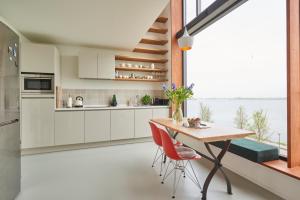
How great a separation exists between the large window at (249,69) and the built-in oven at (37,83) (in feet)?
10.6

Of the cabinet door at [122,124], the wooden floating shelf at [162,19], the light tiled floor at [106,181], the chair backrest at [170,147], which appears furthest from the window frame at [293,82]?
the wooden floating shelf at [162,19]

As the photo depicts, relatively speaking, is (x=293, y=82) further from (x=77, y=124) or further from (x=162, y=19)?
(x=162, y=19)

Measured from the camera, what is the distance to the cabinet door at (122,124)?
12.9ft

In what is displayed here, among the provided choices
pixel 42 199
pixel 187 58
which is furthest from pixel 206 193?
pixel 187 58

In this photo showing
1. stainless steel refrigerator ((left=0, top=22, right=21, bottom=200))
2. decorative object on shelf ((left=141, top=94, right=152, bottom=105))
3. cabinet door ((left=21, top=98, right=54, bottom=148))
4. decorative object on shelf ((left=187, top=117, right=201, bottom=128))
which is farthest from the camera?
decorative object on shelf ((left=141, top=94, right=152, bottom=105))

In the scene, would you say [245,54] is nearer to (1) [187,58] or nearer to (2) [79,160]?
(1) [187,58]

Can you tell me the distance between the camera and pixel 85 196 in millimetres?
1979

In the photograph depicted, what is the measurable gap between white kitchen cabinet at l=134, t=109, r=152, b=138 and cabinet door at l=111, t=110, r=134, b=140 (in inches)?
4.0

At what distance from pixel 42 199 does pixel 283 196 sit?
268 centimetres

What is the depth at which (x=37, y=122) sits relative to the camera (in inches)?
131

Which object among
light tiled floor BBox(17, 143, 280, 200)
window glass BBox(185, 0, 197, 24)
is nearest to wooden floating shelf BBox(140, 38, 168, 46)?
window glass BBox(185, 0, 197, 24)

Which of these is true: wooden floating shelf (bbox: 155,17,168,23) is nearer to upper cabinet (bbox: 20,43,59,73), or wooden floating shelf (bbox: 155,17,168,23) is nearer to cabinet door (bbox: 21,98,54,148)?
upper cabinet (bbox: 20,43,59,73)

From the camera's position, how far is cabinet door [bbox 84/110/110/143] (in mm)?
3704

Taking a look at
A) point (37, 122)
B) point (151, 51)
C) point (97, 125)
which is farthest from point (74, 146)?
point (151, 51)
